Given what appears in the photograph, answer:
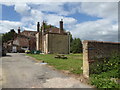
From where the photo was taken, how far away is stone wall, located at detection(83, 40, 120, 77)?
705 cm

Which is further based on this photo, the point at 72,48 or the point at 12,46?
the point at 72,48

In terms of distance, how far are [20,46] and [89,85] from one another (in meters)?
46.1

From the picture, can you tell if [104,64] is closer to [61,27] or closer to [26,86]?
[26,86]

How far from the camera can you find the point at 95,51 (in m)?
7.31

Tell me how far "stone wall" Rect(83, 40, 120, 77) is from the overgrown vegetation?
299mm

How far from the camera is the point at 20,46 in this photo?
159ft

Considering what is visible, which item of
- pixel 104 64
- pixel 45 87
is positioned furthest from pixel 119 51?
pixel 45 87

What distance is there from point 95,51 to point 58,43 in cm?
3072

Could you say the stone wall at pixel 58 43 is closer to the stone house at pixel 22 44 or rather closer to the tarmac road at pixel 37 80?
the stone house at pixel 22 44

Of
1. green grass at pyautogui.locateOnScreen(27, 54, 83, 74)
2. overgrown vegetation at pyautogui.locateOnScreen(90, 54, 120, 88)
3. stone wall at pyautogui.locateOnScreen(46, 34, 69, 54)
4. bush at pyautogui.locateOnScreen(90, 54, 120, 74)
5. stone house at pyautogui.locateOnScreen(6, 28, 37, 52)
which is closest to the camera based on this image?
overgrown vegetation at pyautogui.locateOnScreen(90, 54, 120, 88)

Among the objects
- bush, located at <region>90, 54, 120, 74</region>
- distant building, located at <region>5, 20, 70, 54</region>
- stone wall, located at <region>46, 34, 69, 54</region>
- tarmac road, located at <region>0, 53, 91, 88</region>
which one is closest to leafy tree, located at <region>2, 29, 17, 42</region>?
distant building, located at <region>5, 20, 70, 54</region>

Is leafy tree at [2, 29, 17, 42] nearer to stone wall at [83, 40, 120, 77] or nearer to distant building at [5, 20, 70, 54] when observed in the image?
distant building at [5, 20, 70, 54]

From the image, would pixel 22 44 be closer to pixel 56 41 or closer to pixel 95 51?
pixel 56 41

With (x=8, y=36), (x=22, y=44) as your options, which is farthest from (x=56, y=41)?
(x=8, y=36)
